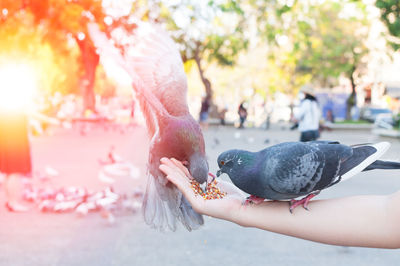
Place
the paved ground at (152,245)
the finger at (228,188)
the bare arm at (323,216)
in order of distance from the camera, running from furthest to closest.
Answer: the paved ground at (152,245) < the finger at (228,188) < the bare arm at (323,216)

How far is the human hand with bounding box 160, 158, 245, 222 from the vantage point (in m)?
1.59

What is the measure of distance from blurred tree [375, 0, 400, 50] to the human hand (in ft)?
28.8

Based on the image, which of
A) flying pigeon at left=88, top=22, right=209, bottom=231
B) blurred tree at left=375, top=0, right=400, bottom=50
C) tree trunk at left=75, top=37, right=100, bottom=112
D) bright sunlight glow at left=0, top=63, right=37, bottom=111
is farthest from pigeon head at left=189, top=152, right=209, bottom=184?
blurred tree at left=375, top=0, right=400, bottom=50

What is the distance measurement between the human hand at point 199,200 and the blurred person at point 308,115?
6.00 metres

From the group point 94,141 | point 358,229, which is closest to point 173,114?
point 358,229

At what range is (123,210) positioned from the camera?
5.88m

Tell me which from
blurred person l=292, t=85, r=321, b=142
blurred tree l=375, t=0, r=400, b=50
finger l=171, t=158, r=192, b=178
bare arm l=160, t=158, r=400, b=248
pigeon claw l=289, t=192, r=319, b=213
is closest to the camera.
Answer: bare arm l=160, t=158, r=400, b=248

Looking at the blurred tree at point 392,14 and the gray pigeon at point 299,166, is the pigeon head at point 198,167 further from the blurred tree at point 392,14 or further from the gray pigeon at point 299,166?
the blurred tree at point 392,14

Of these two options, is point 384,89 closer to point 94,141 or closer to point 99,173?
point 94,141

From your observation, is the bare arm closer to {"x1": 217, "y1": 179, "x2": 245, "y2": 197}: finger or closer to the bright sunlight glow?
{"x1": 217, "y1": 179, "x2": 245, "y2": 197}: finger

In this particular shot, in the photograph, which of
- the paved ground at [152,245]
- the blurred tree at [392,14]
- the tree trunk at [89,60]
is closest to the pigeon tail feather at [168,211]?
the tree trunk at [89,60]

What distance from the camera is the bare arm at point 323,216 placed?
4.76 feet

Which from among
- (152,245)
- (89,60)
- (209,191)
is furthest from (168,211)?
(89,60)

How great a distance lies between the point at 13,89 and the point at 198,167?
15.8 ft
